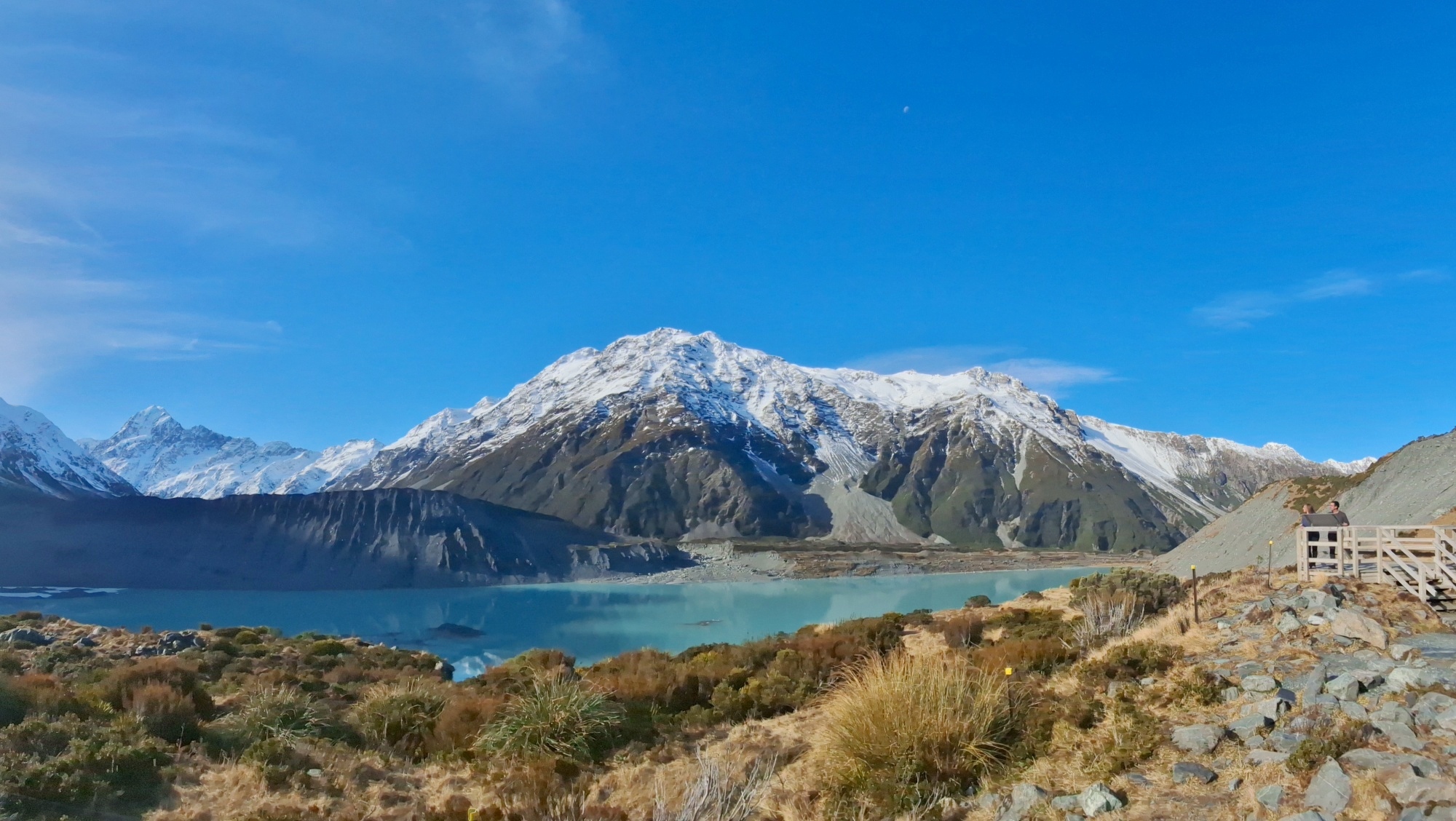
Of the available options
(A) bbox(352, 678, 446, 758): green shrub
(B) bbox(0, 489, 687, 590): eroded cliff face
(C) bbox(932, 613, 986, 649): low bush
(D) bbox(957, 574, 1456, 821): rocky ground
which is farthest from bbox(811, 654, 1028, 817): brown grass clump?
(B) bbox(0, 489, 687, 590): eroded cliff face

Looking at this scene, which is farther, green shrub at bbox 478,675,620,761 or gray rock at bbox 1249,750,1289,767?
green shrub at bbox 478,675,620,761

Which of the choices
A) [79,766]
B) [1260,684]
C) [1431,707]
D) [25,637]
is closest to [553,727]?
[79,766]

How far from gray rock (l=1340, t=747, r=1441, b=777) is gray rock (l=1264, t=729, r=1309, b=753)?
407 millimetres

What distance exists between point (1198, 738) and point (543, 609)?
60478 millimetres

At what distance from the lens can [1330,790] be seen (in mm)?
6020

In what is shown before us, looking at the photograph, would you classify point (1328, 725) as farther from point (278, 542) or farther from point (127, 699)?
point (278, 542)

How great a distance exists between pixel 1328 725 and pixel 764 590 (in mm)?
76087

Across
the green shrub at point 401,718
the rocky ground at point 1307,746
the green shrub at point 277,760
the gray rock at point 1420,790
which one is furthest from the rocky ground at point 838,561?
the gray rock at point 1420,790

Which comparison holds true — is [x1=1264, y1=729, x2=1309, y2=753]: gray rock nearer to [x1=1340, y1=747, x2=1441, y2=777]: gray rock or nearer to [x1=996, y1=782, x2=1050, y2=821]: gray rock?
[x1=1340, y1=747, x2=1441, y2=777]: gray rock

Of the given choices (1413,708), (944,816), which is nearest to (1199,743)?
(1413,708)

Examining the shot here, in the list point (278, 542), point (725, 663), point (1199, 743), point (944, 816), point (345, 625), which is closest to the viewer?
point (944, 816)

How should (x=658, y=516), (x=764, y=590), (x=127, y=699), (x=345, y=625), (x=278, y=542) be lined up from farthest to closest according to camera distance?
(x=658, y=516), (x=278, y=542), (x=764, y=590), (x=345, y=625), (x=127, y=699)

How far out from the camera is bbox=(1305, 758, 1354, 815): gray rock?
5.88 meters

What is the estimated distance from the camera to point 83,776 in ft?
25.4
